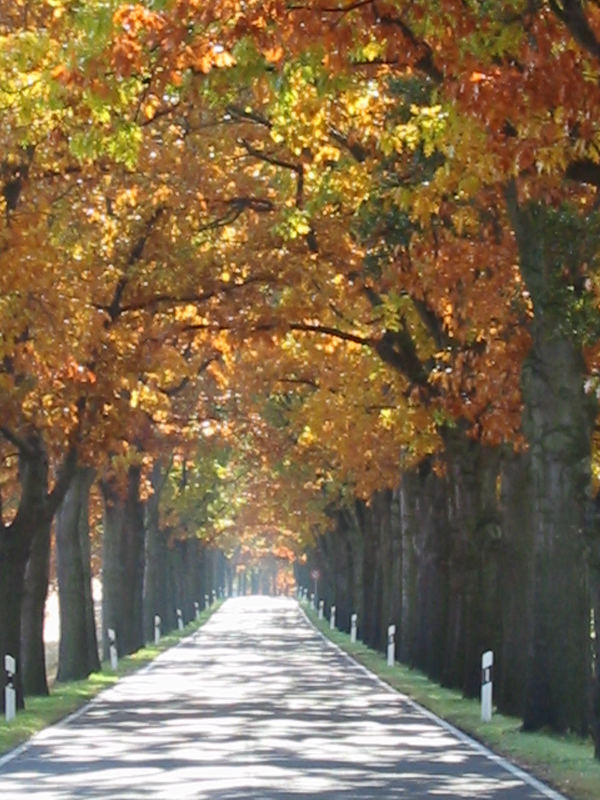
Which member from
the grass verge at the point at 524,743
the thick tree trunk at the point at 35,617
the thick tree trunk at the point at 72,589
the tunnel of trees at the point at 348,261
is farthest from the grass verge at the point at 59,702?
the grass verge at the point at 524,743

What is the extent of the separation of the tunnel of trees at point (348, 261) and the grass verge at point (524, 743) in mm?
571

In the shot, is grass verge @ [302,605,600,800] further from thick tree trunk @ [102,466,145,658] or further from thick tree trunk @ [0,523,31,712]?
thick tree trunk @ [102,466,145,658]

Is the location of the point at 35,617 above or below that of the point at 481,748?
above

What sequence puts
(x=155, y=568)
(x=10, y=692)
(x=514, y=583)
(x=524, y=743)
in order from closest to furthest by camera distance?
1. (x=524, y=743)
2. (x=10, y=692)
3. (x=514, y=583)
4. (x=155, y=568)

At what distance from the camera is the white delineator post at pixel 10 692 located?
2681cm

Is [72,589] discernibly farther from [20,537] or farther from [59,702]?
[20,537]

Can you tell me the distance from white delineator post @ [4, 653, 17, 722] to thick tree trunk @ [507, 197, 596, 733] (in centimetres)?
751

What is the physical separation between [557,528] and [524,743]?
9.68ft

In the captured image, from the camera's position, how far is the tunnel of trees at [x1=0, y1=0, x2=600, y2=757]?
1441cm

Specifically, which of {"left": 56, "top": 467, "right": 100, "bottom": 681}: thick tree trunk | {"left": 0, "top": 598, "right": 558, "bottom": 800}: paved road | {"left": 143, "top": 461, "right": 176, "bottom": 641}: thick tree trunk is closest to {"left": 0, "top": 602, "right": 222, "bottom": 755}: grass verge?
{"left": 0, "top": 598, "right": 558, "bottom": 800}: paved road

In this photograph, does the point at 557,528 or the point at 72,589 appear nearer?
the point at 557,528

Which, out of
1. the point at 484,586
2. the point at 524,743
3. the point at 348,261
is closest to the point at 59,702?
the point at 484,586

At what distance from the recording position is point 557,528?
23.6 m

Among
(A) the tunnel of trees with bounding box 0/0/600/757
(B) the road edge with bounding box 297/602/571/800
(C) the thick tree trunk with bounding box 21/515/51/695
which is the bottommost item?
(B) the road edge with bounding box 297/602/571/800
